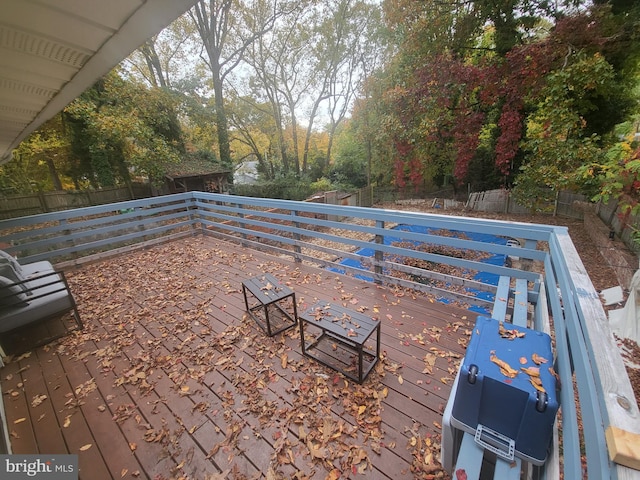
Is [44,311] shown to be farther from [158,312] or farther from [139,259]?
[139,259]

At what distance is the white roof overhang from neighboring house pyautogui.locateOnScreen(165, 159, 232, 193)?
1072cm

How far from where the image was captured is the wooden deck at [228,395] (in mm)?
1625

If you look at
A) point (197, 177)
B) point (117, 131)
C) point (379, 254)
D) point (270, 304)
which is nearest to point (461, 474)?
point (270, 304)

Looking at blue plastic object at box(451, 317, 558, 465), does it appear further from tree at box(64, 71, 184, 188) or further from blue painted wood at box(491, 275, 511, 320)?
tree at box(64, 71, 184, 188)

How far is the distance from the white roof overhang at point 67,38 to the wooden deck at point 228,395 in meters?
2.33

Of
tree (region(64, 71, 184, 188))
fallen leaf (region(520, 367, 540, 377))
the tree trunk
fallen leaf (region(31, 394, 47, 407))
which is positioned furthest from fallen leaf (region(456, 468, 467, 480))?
the tree trunk

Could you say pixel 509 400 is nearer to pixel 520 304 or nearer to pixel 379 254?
pixel 520 304

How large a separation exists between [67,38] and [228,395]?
2409 millimetres

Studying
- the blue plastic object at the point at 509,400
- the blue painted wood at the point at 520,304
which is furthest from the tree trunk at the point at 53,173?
the blue painted wood at the point at 520,304

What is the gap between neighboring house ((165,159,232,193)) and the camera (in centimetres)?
1191

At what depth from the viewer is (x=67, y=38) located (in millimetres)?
1271

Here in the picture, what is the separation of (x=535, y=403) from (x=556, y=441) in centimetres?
27

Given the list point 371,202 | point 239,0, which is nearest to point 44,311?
point 371,202

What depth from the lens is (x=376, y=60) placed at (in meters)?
16.1
